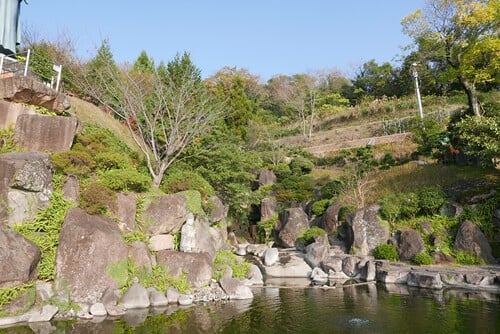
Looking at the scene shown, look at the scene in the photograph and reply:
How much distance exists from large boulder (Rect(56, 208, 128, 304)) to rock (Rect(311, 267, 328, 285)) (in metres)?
8.12

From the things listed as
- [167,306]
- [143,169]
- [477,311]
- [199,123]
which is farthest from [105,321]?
[199,123]

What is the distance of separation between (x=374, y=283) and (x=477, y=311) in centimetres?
478

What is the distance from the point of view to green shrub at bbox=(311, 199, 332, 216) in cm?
2463

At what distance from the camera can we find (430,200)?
18609mm

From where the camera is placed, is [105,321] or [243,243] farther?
[243,243]

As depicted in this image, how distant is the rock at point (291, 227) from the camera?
23.8 meters

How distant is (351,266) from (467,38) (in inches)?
546

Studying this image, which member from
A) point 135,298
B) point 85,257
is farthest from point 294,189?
point 85,257

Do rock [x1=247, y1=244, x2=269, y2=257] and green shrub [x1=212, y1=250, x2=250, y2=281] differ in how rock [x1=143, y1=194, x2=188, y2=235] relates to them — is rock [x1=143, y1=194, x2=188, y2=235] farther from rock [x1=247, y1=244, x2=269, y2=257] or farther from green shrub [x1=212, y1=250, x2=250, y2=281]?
rock [x1=247, y1=244, x2=269, y2=257]

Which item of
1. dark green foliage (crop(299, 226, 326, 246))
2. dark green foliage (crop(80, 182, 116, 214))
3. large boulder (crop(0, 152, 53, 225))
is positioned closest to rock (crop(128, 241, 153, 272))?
dark green foliage (crop(80, 182, 116, 214))

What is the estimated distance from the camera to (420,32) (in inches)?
883

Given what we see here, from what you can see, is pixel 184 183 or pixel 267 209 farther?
pixel 267 209

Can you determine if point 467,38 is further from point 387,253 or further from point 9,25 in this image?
point 9,25

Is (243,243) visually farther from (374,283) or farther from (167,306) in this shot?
(167,306)
